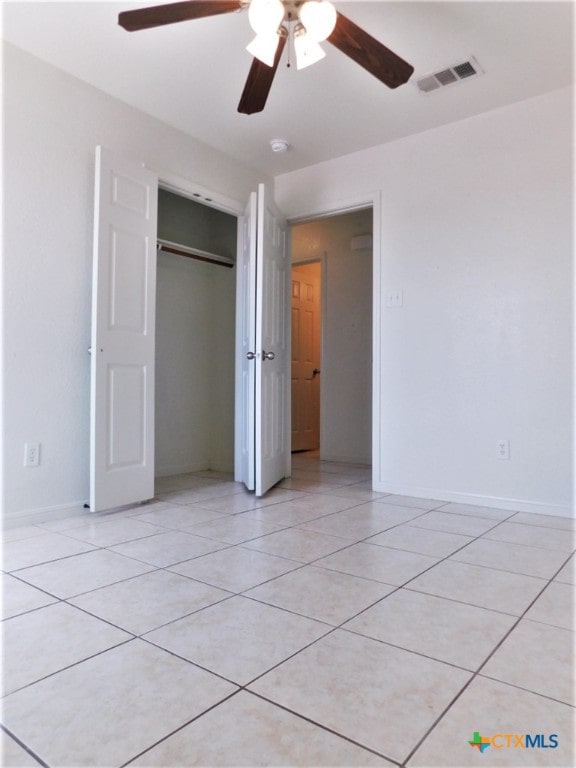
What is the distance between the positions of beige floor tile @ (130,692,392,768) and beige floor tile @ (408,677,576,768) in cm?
13

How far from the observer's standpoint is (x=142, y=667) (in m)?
1.29

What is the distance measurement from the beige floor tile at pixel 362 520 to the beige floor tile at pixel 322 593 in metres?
0.56

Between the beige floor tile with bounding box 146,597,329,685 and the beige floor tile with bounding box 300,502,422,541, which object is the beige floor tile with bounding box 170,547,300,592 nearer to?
the beige floor tile with bounding box 146,597,329,685

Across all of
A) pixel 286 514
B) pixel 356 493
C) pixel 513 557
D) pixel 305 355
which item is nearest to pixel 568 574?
pixel 513 557

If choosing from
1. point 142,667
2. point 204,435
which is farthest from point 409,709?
point 204,435

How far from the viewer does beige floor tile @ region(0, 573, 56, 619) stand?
1618mm

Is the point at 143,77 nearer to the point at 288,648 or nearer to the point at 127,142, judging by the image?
the point at 127,142

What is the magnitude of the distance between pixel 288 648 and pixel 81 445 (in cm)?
198

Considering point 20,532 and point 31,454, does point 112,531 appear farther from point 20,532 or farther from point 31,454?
point 31,454

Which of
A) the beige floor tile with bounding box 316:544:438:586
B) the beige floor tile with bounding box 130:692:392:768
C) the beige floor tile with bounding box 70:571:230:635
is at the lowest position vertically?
the beige floor tile with bounding box 316:544:438:586

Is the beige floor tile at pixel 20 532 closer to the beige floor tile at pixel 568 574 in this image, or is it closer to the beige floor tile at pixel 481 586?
the beige floor tile at pixel 481 586

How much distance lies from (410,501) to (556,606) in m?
1.67

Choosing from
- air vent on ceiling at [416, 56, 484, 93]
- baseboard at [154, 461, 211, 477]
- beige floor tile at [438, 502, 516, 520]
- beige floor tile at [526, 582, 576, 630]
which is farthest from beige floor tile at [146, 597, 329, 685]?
air vent on ceiling at [416, 56, 484, 93]

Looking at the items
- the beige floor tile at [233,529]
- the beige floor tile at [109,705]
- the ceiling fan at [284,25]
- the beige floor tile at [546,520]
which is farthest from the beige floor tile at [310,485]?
the ceiling fan at [284,25]
